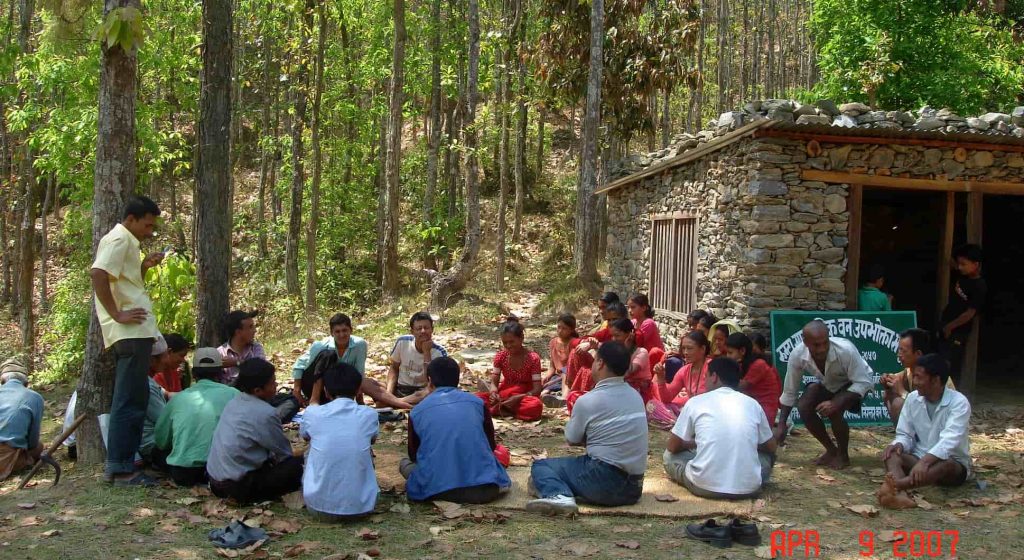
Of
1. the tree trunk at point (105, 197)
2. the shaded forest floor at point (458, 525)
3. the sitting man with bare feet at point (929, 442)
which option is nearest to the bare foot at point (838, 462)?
the shaded forest floor at point (458, 525)

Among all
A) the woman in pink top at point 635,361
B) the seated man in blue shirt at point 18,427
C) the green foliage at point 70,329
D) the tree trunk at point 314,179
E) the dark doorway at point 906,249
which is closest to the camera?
the seated man in blue shirt at point 18,427

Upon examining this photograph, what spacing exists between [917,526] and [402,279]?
51.1 feet

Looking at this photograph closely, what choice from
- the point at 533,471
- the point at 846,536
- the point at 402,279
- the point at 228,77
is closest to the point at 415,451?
the point at 533,471

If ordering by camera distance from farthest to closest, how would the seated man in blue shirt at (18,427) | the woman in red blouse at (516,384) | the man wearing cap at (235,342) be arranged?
the woman in red blouse at (516,384)
the man wearing cap at (235,342)
the seated man in blue shirt at (18,427)

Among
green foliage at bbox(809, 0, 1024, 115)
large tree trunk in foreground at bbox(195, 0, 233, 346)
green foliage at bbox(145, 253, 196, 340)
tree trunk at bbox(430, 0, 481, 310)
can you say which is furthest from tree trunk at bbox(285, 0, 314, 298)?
green foliage at bbox(809, 0, 1024, 115)

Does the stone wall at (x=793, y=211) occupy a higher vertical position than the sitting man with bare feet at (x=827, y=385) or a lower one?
higher

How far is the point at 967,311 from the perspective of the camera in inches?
319

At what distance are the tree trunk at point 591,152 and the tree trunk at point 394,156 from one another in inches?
140

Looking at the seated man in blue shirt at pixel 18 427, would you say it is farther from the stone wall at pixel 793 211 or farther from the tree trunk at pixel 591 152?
the tree trunk at pixel 591 152

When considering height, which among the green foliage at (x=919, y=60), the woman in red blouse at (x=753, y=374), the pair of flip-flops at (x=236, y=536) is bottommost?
the pair of flip-flops at (x=236, y=536)

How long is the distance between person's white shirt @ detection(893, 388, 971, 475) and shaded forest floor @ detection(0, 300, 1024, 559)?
32cm

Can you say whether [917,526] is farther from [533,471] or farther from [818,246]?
[818,246]

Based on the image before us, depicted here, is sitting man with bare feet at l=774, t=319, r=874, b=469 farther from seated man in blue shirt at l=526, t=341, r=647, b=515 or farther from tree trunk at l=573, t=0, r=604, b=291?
tree trunk at l=573, t=0, r=604, b=291

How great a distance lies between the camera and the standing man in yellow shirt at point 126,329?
509 cm
